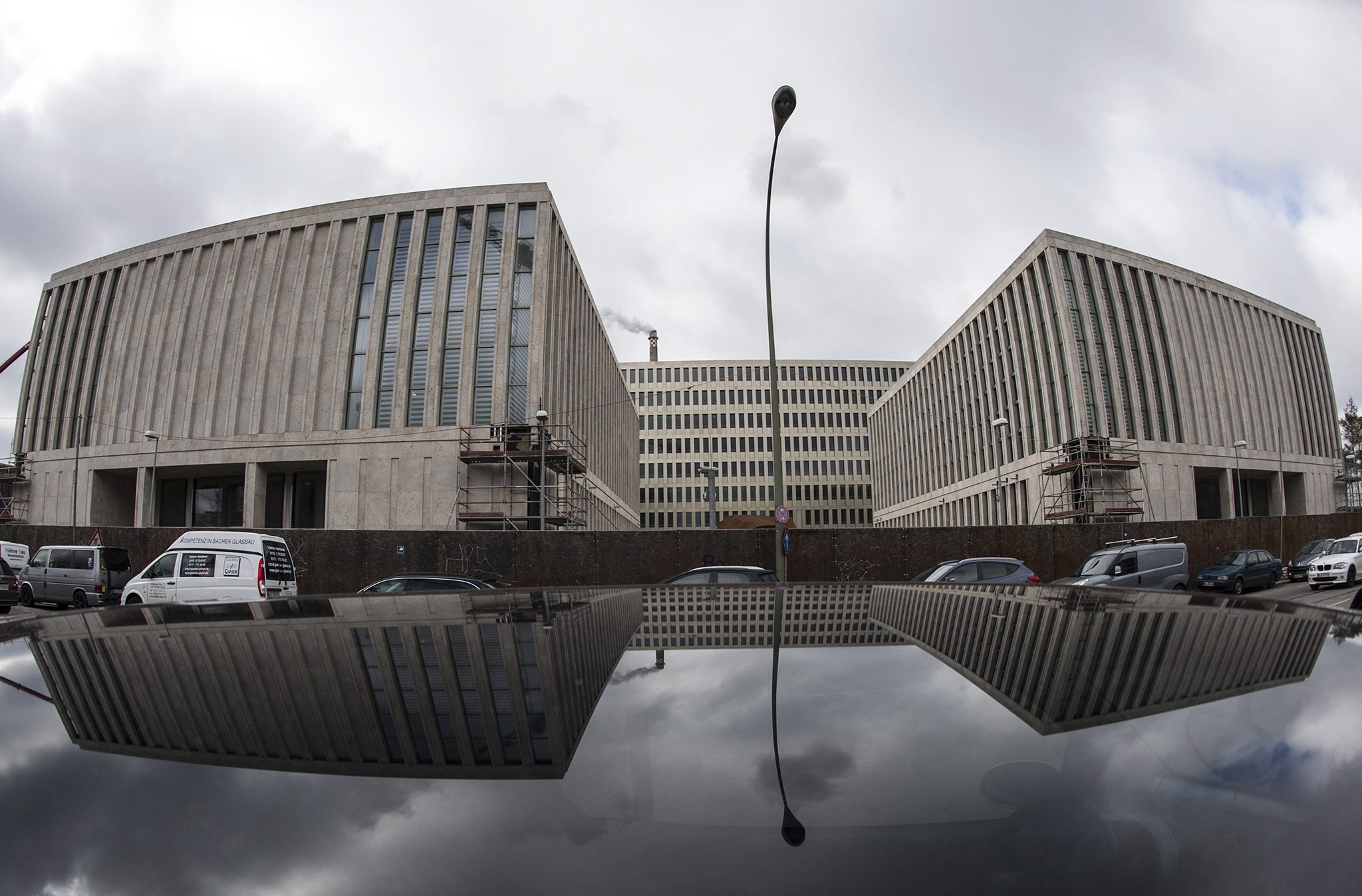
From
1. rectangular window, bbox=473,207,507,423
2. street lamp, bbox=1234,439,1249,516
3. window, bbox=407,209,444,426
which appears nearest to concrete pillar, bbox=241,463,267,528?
window, bbox=407,209,444,426

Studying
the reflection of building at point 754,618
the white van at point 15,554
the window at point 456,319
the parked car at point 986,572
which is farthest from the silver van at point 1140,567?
the white van at point 15,554

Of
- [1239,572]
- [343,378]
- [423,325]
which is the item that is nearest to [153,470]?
[343,378]

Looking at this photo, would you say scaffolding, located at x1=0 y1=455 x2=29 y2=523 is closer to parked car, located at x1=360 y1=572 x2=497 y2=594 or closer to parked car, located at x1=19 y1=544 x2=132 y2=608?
parked car, located at x1=19 y1=544 x2=132 y2=608

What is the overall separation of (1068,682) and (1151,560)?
1781cm

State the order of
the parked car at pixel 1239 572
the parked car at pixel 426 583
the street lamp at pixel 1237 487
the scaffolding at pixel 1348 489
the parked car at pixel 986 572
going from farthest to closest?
the scaffolding at pixel 1348 489
the street lamp at pixel 1237 487
the parked car at pixel 1239 572
the parked car at pixel 986 572
the parked car at pixel 426 583

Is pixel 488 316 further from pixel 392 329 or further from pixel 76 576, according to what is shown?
pixel 76 576

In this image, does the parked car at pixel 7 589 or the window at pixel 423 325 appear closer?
the parked car at pixel 7 589

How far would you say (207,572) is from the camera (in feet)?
46.4

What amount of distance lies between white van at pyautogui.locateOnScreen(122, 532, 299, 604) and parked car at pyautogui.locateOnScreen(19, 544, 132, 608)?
6.10m

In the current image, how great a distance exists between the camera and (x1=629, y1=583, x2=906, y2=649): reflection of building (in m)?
2.01

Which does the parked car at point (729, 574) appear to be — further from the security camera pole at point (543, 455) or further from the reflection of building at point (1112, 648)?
the security camera pole at point (543, 455)

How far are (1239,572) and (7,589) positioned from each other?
33510mm

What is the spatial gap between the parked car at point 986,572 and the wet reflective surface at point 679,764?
1268 cm

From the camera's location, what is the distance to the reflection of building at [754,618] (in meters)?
2.01
